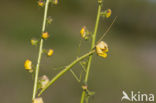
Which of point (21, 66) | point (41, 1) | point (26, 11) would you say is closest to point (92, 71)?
point (21, 66)

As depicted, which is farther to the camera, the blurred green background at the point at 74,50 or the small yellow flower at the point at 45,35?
the blurred green background at the point at 74,50

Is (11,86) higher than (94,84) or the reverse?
higher

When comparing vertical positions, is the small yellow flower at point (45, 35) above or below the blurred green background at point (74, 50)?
above

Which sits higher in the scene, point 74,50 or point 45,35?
point 45,35

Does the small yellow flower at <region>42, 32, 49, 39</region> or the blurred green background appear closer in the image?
the small yellow flower at <region>42, 32, 49, 39</region>

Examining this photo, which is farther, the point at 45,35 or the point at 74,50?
the point at 74,50

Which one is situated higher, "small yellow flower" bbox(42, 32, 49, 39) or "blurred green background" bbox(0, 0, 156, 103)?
"small yellow flower" bbox(42, 32, 49, 39)

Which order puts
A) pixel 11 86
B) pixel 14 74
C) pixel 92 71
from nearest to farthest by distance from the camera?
1. pixel 11 86
2. pixel 14 74
3. pixel 92 71

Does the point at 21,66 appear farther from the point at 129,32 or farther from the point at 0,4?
the point at 129,32
